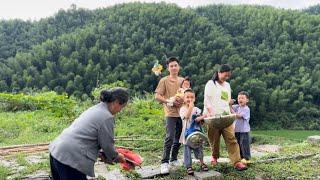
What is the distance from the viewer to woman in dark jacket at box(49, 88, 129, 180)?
3592 mm

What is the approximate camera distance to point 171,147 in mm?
6094

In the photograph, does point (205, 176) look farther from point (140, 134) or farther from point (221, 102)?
point (140, 134)

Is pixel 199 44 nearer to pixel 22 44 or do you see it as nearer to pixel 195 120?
pixel 22 44

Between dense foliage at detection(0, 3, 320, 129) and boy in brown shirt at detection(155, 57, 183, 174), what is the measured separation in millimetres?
30269

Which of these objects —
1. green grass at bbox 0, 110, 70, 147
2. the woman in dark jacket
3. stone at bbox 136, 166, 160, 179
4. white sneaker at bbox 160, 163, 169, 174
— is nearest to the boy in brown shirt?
white sneaker at bbox 160, 163, 169, 174

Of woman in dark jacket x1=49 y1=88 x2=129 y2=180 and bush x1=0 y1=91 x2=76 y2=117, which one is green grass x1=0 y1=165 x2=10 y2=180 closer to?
woman in dark jacket x1=49 y1=88 x2=129 y2=180

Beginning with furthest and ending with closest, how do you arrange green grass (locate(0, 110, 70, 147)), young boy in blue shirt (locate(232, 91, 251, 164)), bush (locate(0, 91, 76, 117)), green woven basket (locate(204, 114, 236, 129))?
bush (locate(0, 91, 76, 117))
green grass (locate(0, 110, 70, 147))
young boy in blue shirt (locate(232, 91, 251, 164))
green woven basket (locate(204, 114, 236, 129))

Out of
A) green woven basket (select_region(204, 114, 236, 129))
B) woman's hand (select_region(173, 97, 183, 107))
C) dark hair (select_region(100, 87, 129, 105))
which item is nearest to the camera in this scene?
dark hair (select_region(100, 87, 129, 105))

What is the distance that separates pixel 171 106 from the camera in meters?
5.85

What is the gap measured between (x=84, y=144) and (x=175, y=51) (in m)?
51.7

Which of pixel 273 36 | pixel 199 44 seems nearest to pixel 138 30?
pixel 199 44

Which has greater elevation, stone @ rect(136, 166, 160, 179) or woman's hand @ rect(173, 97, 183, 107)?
woman's hand @ rect(173, 97, 183, 107)

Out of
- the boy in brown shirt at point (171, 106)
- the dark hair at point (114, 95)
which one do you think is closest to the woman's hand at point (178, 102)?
the boy in brown shirt at point (171, 106)

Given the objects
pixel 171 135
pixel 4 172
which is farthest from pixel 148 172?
pixel 4 172
